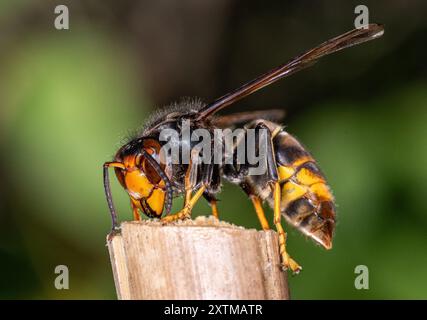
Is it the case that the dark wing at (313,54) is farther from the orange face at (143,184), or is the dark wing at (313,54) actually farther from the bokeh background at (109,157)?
the bokeh background at (109,157)

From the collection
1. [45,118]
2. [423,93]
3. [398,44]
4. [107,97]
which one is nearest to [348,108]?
[423,93]

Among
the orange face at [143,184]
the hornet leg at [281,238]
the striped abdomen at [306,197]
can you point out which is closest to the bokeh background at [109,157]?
the orange face at [143,184]

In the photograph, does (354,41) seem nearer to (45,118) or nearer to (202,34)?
(45,118)

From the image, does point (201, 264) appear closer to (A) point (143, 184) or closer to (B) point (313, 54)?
(A) point (143, 184)

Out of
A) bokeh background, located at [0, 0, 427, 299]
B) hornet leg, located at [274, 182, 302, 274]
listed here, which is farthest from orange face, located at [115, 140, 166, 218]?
bokeh background, located at [0, 0, 427, 299]

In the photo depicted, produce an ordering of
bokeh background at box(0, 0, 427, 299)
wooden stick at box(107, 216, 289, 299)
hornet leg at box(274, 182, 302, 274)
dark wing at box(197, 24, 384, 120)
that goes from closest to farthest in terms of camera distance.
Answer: wooden stick at box(107, 216, 289, 299) → hornet leg at box(274, 182, 302, 274) → dark wing at box(197, 24, 384, 120) → bokeh background at box(0, 0, 427, 299)

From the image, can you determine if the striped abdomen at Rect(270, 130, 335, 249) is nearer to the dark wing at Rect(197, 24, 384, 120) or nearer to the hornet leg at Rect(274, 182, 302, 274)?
the hornet leg at Rect(274, 182, 302, 274)
